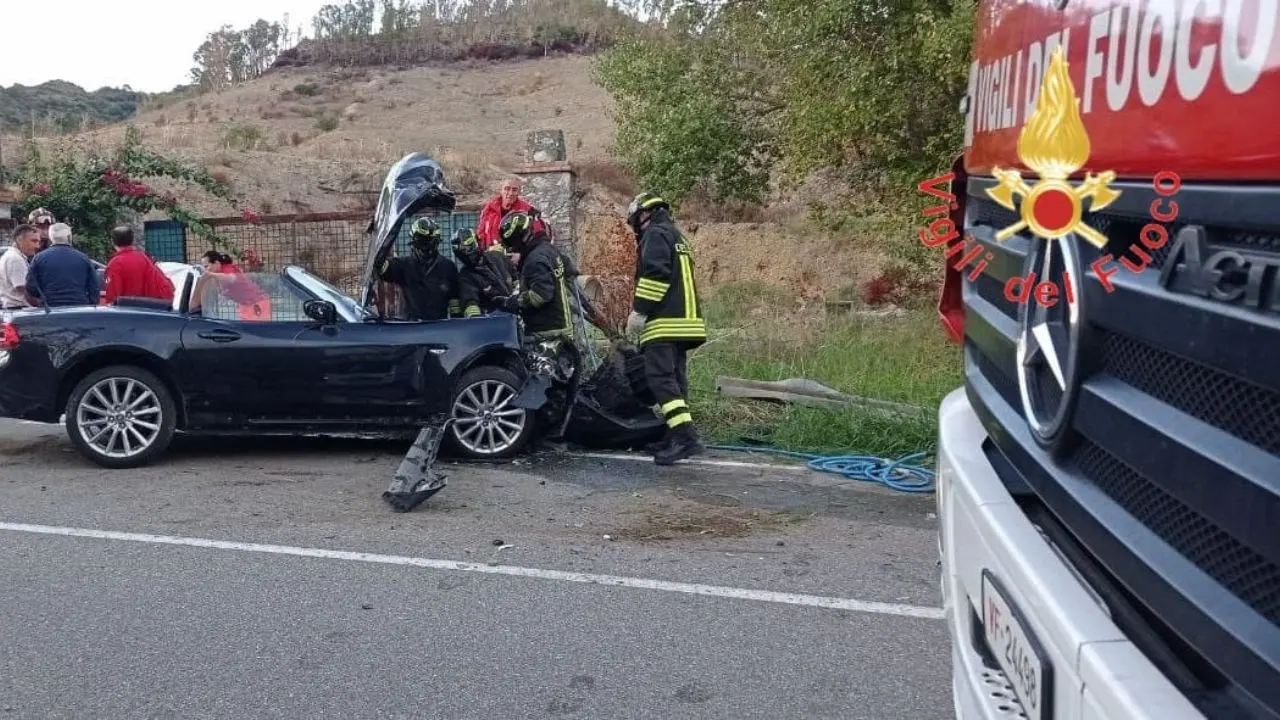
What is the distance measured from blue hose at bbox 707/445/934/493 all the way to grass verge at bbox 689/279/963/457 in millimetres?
223

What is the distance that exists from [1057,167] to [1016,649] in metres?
0.88

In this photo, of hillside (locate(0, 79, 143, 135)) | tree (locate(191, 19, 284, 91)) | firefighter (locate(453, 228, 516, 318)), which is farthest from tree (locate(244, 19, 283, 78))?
firefighter (locate(453, 228, 516, 318))

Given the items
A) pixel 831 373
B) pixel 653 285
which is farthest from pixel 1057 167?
pixel 831 373

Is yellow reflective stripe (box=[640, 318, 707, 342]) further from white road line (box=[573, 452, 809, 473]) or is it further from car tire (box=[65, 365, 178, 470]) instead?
car tire (box=[65, 365, 178, 470])

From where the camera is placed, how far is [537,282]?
26.6ft

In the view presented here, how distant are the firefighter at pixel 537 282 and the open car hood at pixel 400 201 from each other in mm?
572

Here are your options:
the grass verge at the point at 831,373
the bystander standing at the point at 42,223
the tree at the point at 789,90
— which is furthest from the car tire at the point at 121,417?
the tree at the point at 789,90

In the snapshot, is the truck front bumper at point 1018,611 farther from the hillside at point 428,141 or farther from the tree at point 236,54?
the tree at point 236,54

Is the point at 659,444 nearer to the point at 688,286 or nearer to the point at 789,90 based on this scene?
the point at 688,286

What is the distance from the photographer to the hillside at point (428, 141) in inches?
884

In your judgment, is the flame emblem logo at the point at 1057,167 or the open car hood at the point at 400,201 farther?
the open car hood at the point at 400,201

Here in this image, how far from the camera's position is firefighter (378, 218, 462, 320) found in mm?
8400

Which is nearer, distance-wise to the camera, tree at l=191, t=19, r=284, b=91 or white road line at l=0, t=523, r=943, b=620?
white road line at l=0, t=523, r=943, b=620

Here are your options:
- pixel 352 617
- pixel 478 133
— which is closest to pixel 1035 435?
pixel 352 617
